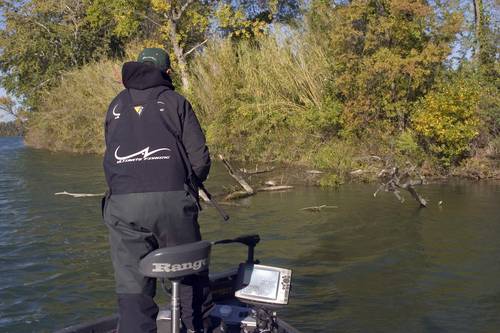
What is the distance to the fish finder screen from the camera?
4367 mm

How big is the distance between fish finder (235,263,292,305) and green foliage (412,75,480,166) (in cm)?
1280

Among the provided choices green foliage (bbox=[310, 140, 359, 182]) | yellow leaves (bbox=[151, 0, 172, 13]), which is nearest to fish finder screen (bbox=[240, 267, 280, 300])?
green foliage (bbox=[310, 140, 359, 182])

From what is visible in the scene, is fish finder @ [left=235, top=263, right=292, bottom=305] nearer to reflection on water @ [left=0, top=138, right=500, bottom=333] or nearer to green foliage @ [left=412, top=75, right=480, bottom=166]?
reflection on water @ [left=0, top=138, right=500, bottom=333]

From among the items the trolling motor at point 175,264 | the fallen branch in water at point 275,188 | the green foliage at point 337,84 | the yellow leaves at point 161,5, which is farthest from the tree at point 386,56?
the trolling motor at point 175,264

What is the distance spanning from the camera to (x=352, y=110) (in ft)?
61.6

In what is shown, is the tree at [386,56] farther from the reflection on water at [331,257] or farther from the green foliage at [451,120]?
the reflection on water at [331,257]

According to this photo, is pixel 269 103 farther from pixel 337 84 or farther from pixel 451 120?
pixel 451 120

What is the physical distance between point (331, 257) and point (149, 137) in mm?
5657

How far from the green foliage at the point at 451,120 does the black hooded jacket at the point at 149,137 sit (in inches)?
525

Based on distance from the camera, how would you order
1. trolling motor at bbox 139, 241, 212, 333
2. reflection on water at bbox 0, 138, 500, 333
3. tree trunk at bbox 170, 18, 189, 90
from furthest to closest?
tree trunk at bbox 170, 18, 189, 90, reflection on water at bbox 0, 138, 500, 333, trolling motor at bbox 139, 241, 212, 333

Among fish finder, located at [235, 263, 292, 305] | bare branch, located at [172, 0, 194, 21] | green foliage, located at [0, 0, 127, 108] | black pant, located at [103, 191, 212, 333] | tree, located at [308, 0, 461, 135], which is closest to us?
black pant, located at [103, 191, 212, 333]

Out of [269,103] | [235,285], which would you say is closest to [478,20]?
[269,103]

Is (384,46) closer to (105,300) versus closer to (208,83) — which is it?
(208,83)

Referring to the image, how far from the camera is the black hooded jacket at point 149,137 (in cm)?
382
